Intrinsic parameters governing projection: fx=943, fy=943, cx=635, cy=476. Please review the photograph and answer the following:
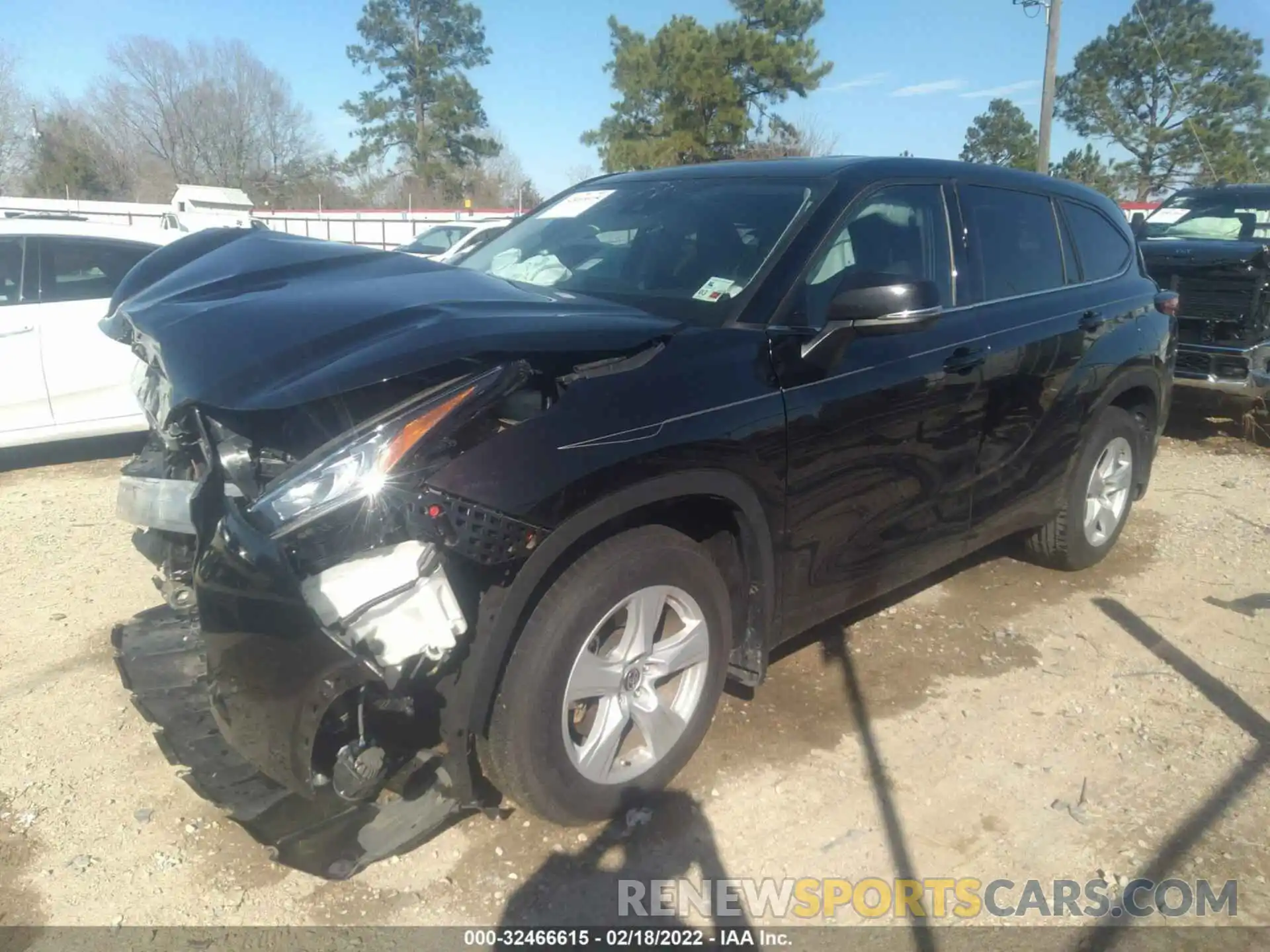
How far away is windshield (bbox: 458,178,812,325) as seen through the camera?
3.12 meters

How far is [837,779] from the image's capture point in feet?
10.2

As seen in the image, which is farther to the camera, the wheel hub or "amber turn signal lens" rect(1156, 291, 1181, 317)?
"amber turn signal lens" rect(1156, 291, 1181, 317)

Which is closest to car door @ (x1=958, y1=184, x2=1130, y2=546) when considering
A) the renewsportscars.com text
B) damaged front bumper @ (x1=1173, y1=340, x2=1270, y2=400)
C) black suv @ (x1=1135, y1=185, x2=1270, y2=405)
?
the renewsportscars.com text

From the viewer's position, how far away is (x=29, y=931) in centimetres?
242

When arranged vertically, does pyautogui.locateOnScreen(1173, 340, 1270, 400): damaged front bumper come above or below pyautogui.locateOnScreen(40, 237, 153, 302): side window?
below

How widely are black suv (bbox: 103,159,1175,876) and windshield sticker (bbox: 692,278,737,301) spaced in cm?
2

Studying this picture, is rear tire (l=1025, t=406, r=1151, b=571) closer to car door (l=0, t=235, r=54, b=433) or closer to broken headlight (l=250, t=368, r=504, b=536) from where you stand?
broken headlight (l=250, t=368, r=504, b=536)

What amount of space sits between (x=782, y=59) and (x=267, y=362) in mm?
32048

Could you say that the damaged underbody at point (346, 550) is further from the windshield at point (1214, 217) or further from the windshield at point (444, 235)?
the windshield at point (444, 235)

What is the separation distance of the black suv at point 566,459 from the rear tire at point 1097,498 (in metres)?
0.60

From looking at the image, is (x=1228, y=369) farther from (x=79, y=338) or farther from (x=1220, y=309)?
(x=79, y=338)

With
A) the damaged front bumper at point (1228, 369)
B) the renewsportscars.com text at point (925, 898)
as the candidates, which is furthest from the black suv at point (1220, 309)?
the renewsportscars.com text at point (925, 898)

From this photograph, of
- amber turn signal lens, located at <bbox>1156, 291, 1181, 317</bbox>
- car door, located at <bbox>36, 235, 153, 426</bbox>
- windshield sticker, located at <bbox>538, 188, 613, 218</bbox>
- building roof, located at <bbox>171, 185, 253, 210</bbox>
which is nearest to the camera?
windshield sticker, located at <bbox>538, 188, 613, 218</bbox>

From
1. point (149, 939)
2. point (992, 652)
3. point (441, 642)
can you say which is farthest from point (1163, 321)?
point (149, 939)
